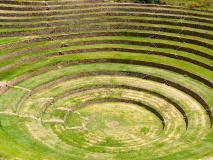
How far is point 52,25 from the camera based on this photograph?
54.8 m

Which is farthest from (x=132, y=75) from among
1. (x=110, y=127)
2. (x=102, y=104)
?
(x=110, y=127)

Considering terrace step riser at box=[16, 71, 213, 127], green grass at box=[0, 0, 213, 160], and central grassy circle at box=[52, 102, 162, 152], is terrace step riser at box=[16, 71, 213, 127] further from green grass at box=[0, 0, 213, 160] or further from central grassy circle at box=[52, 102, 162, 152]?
central grassy circle at box=[52, 102, 162, 152]

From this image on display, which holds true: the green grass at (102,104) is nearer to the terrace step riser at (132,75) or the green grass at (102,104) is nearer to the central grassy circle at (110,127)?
the central grassy circle at (110,127)

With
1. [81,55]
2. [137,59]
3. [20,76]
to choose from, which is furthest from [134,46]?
[20,76]

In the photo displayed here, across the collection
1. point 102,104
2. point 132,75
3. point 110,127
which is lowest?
point 110,127

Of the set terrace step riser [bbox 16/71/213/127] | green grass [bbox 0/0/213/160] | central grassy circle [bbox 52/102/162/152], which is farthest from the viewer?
terrace step riser [bbox 16/71/213/127]

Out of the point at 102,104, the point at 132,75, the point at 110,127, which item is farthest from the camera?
the point at 132,75

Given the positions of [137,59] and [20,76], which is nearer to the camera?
[20,76]

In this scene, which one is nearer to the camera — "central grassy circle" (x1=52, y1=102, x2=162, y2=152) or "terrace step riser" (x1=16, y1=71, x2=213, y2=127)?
"central grassy circle" (x1=52, y1=102, x2=162, y2=152)

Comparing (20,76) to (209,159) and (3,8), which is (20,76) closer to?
(3,8)

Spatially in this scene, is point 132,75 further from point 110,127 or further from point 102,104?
point 110,127

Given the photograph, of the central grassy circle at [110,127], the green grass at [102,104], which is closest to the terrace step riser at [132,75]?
the green grass at [102,104]

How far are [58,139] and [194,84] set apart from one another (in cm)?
1981

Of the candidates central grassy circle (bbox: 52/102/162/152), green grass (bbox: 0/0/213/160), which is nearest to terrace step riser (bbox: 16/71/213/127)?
green grass (bbox: 0/0/213/160)
